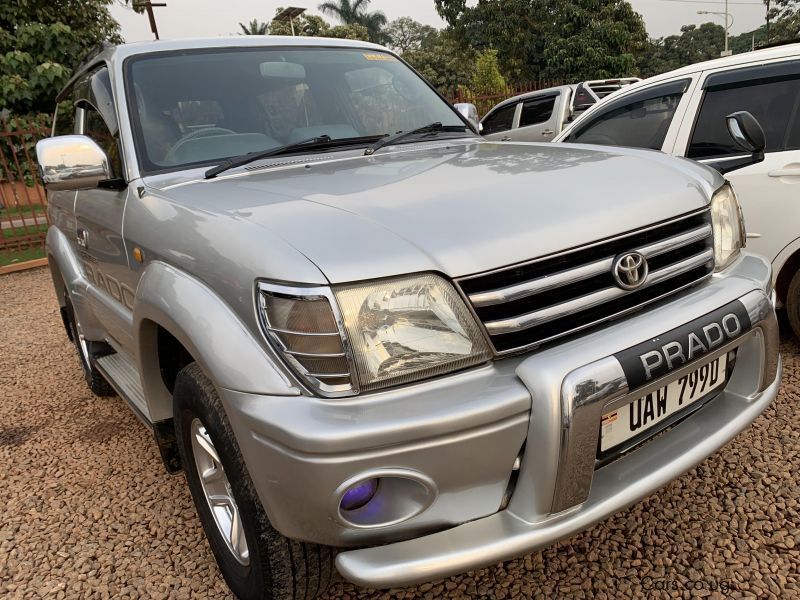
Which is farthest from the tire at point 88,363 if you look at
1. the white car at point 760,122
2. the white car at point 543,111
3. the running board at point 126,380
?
the white car at point 543,111

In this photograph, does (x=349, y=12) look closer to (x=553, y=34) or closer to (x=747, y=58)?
(x=553, y=34)

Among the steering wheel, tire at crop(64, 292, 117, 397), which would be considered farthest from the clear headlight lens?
tire at crop(64, 292, 117, 397)

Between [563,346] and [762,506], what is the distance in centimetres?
133

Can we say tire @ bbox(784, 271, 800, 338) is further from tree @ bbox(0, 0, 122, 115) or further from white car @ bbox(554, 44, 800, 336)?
tree @ bbox(0, 0, 122, 115)

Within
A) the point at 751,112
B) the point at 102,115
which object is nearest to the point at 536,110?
the point at 751,112

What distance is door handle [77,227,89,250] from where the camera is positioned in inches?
110

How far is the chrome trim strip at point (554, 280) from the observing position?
146 cm

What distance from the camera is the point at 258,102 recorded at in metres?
2.54

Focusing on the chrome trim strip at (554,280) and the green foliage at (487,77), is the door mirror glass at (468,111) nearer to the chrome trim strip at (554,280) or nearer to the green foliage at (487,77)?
the chrome trim strip at (554,280)

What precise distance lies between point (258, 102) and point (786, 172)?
8.67 ft

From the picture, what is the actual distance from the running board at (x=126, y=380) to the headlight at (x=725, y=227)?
2074 millimetres

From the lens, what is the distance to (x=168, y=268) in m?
1.81

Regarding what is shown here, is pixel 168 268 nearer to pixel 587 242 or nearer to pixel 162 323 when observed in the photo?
pixel 162 323

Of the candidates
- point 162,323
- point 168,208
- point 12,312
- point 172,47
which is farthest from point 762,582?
point 12,312
